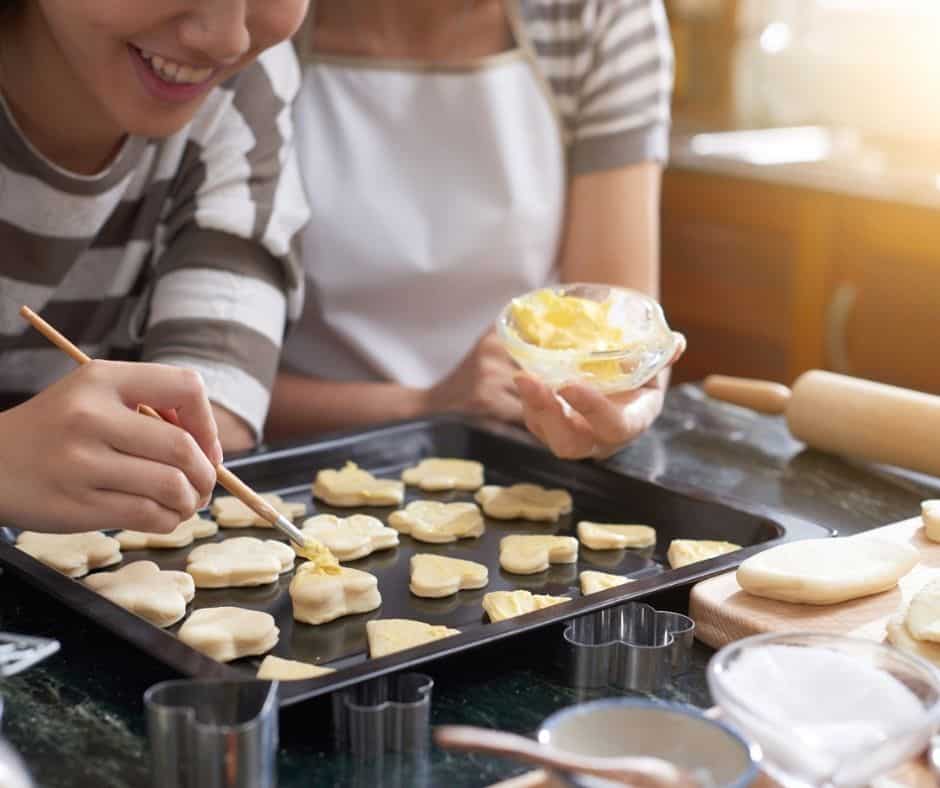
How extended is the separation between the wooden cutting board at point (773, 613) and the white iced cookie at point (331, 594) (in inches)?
9.5

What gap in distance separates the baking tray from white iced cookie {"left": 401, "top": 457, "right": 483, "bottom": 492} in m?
0.01

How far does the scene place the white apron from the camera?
6.17ft

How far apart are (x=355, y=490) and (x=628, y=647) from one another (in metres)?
0.44

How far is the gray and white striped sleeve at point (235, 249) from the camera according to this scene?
1.45m

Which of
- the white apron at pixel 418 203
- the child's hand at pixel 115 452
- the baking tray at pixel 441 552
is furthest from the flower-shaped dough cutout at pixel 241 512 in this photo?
the white apron at pixel 418 203

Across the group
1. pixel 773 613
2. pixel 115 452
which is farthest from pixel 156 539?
pixel 773 613

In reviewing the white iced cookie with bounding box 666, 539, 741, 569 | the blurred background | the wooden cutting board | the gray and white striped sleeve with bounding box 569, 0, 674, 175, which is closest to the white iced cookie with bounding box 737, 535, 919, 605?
the wooden cutting board

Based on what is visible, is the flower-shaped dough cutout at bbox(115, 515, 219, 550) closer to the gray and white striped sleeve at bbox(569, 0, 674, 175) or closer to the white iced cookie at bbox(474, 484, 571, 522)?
the white iced cookie at bbox(474, 484, 571, 522)

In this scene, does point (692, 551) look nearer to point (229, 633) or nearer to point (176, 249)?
point (229, 633)

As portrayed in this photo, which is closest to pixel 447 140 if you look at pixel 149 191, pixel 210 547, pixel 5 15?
pixel 149 191

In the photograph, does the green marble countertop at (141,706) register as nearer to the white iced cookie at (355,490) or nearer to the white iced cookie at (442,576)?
the white iced cookie at (442,576)

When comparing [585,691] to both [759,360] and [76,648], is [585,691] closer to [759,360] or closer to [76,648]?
[76,648]

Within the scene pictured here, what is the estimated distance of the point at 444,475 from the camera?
1.37m

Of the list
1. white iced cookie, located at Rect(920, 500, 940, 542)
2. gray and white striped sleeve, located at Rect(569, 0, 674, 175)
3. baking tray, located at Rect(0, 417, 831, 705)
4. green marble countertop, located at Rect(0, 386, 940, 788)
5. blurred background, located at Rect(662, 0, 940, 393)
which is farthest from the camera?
blurred background, located at Rect(662, 0, 940, 393)
